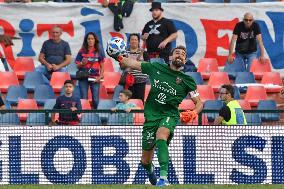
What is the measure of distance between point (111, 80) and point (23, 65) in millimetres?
2153

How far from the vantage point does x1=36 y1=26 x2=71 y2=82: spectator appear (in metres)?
22.3

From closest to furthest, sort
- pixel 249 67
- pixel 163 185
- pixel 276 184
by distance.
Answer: pixel 163 185 < pixel 276 184 < pixel 249 67

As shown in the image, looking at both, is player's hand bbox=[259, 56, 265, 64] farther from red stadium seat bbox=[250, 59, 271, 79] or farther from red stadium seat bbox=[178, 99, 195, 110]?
red stadium seat bbox=[178, 99, 195, 110]

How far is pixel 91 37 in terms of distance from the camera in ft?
Result: 70.7

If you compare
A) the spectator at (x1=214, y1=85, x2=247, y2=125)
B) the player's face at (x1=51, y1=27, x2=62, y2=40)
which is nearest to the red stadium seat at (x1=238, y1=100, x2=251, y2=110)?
the spectator at (x1=214, y1=85, x2=247, y2=125)

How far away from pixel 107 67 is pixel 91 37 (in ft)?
5.92

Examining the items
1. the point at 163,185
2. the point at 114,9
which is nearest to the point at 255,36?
the point at 114,9

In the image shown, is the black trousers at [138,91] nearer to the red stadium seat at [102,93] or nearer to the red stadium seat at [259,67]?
the red stadium seat at [102,93]

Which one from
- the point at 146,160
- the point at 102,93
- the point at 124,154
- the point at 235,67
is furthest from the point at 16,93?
the point at 146,160

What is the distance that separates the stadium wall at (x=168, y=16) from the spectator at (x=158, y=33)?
1.37 m

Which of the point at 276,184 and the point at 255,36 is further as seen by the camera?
the point at 255,36

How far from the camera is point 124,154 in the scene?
1847 cm

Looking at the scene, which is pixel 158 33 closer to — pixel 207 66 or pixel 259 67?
pixel 207 66

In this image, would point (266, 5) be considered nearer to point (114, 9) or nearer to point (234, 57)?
point (234, 57)
